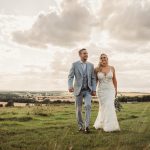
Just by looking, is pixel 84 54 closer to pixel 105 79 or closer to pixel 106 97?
pixel 105 79

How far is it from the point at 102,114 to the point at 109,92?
813mm

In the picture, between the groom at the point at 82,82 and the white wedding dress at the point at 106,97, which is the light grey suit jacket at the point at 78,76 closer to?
the groom at the point at 82,82

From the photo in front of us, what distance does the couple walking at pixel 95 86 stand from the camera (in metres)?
12.9

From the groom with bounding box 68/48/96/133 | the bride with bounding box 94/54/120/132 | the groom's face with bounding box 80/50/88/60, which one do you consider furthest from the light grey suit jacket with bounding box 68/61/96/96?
the bride with bounding box 94/54/120/132

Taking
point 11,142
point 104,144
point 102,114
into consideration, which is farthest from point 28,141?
A: point 102,114

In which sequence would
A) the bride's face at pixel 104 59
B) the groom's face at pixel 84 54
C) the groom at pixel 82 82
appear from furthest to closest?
the bride's face at pixel 104 59 → the groom at pixel 82 82 → the groom's face at pixel 84 54

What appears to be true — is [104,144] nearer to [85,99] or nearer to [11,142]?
[11,142]

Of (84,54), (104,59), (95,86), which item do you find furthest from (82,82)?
(104,59)

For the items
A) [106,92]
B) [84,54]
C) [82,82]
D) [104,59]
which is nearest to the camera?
[84,54]

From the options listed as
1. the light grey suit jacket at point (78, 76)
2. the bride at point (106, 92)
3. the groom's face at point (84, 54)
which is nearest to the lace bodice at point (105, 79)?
the bride at point (106, 92)

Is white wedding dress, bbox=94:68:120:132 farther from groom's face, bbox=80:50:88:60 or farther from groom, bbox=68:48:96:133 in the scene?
groom's face, bbox=80:50:88:60

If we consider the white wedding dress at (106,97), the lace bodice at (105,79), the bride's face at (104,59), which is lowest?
the white wedding dress at (106,97)

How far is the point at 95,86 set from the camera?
43.0 feet

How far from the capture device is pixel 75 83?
1306 cm
